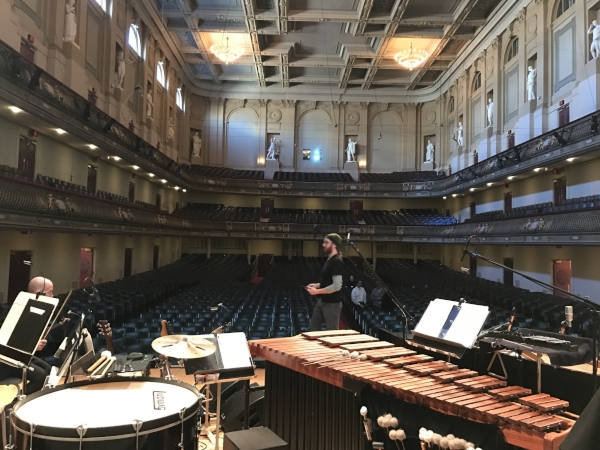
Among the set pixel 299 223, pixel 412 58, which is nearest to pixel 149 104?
pixel 299 223

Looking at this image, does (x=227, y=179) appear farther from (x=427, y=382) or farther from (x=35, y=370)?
(x=427, y=382)

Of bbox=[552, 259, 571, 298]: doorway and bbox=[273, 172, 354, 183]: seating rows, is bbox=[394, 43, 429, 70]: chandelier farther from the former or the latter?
bbox=[552, 259, 571, 298]: doorway

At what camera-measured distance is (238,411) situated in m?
4.19

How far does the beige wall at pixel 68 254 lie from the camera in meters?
11.3

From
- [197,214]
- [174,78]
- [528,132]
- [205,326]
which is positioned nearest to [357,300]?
[205,326]

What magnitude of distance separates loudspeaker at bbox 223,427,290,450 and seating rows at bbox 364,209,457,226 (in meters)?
21.9

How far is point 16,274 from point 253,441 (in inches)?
443

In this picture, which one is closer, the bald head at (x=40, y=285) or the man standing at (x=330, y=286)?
the bald head at (x=40, y=285)

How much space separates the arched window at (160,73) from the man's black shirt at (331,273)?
1961cm

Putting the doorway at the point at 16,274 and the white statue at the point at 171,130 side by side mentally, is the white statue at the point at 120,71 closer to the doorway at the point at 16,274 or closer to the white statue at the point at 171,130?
the white statue at the point at 171,130

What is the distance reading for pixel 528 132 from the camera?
53.2 feet

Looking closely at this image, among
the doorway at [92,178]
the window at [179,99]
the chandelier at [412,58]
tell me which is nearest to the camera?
the doorway at [92,178]

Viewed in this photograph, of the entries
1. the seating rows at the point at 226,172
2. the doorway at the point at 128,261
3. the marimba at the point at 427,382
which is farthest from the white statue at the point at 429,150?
the marimba at the point at 427,382

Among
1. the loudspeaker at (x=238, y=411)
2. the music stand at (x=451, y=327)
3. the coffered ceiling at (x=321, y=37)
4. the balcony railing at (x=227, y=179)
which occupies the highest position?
the coffered ceiling at (x=321, y=37)
